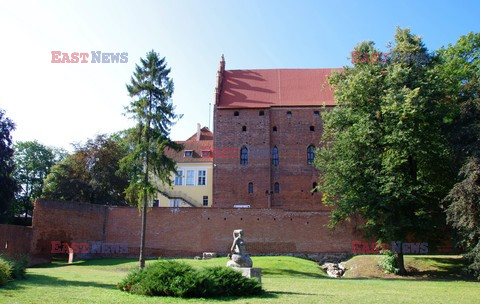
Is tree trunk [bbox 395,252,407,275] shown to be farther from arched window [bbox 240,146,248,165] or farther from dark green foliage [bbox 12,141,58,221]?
dark green foliage [bbox 12,141,58,221]

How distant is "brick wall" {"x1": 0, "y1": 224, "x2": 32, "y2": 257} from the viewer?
2566cm

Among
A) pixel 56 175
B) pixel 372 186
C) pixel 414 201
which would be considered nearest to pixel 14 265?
pixel 372 186

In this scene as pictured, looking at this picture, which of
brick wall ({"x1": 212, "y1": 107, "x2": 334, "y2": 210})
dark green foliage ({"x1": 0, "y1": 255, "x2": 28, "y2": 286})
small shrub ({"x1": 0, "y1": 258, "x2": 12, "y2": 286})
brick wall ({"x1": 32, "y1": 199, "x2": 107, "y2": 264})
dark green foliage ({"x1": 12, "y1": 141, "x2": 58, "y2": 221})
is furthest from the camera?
dark green foliage ({"x1": 12, "y1": 141, "x2": 58, "y2": 221})

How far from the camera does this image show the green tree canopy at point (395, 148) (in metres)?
23.4

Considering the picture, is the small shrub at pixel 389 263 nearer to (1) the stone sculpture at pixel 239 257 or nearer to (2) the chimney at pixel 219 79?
(1) the stone sculpture at pixel 239 257

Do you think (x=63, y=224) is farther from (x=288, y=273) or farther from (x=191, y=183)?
(x=288, y=273)

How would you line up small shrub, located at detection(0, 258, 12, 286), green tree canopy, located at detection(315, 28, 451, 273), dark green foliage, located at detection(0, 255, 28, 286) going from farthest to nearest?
green tree canopy, located at detection(315, 28, 451, 273) < dark green foliage, located at detection(0, 255, 28, 286) < small shrub, located at detection(0, 258, 12, 286)

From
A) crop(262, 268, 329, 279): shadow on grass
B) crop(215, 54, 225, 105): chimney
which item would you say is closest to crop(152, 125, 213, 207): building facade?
crop(215, 54, 225, 105): chimney

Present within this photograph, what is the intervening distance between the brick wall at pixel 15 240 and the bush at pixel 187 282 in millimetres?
15504

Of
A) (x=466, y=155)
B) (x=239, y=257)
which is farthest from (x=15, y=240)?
(x=466, y=155)

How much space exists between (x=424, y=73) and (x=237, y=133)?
59.6 ft

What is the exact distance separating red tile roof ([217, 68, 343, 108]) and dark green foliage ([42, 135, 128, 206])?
11.1m

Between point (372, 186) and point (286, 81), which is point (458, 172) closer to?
point (372, 186)

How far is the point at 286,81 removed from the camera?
41.8 metres
